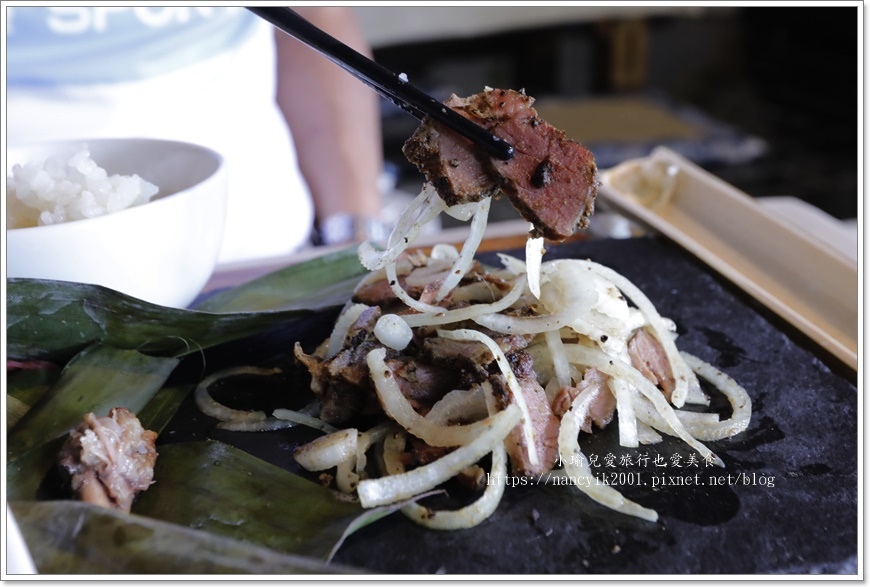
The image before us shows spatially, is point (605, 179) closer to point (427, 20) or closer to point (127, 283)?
point (127, 283)

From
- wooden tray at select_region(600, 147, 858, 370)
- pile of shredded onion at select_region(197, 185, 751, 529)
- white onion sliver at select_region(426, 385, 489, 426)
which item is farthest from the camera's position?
wooden tray at select_region(600, 147, 858, 370)

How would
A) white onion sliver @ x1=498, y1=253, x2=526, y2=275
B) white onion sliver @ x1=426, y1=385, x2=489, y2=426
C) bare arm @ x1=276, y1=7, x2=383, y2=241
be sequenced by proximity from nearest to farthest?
white onion sliver @ x1=426, y1=385, x2=489, y2=426
white onion sliver @ x1=498, y1=253, x2=526, y2=275
bare arm @ x1=276, y1=7, x2=383, y2=241

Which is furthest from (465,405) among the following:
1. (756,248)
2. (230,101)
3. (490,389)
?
(230,101)

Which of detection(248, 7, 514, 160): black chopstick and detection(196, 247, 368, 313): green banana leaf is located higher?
detection(248, 7, 514, 160): black chopstick

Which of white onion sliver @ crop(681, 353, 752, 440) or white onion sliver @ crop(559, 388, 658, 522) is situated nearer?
white onion sliver @ crop(559, 388, 658, 522)

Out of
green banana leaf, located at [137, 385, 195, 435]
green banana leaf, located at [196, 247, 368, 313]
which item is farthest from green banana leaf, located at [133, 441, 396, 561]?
green banana leaf, located at [196, 247, 368, 313]

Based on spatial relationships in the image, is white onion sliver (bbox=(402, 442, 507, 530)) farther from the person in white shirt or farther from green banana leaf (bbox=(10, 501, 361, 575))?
the person in white shirt
